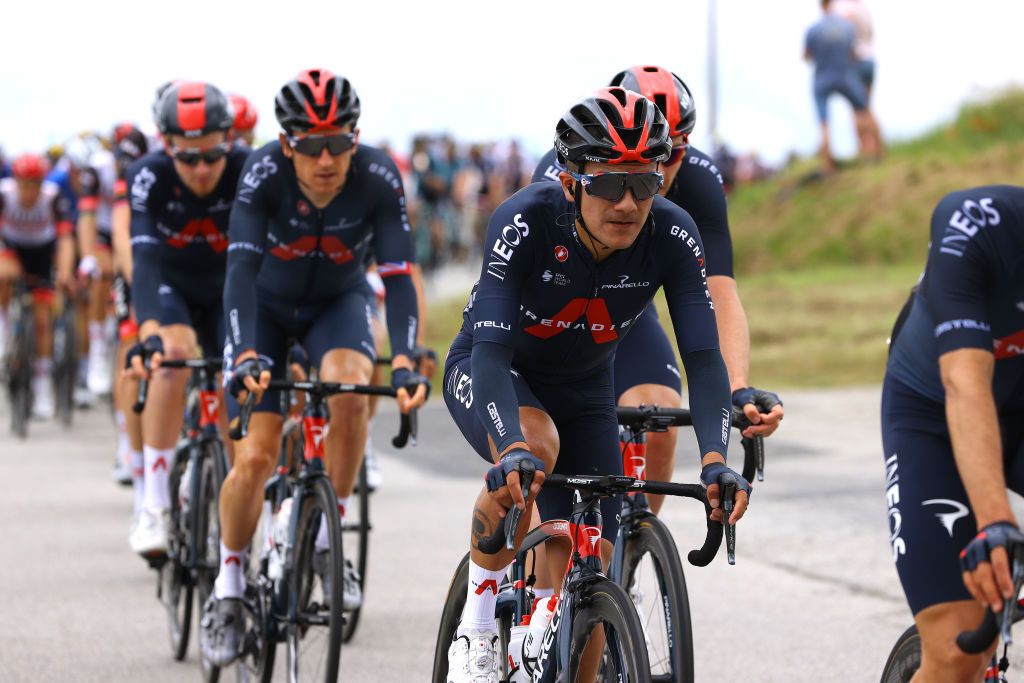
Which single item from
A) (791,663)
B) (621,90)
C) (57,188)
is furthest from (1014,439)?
(57,188)

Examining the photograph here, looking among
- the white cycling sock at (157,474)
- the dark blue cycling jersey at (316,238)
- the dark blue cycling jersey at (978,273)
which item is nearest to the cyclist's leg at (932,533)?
the dark blue cycling jersey at (978,273)

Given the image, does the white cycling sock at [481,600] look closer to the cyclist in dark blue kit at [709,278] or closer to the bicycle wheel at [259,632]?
the cyclist in dark blue kit at [709,278]

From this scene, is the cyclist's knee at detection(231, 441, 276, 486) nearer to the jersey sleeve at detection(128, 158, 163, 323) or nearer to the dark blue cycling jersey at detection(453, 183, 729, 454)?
the jersey sleeve at detection(128, 158, 163, 323)

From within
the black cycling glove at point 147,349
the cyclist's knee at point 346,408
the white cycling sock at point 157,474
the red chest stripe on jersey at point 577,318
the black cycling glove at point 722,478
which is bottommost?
the white cycling sock at point 157,474

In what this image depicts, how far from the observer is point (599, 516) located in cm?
434

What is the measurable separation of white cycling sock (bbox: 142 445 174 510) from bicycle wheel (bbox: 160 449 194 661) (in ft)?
0.61

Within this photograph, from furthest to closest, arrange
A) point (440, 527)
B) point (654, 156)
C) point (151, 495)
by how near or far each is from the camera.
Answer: point (440, 527) < point (151, 495) < point (654, 156)

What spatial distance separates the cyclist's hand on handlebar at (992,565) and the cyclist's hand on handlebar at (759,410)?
130 cm

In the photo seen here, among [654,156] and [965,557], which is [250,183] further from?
[965,557]

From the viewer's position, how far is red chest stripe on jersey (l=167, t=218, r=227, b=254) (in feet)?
25.5

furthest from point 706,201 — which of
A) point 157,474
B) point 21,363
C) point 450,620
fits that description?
point 21,363

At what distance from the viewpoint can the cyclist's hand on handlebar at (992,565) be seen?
3307mm

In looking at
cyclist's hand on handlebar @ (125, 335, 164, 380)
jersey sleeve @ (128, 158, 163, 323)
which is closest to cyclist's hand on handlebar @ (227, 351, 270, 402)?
cyclist's hand on handlebar @ (125, 335, 164, 380)

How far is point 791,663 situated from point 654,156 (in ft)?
9.76
